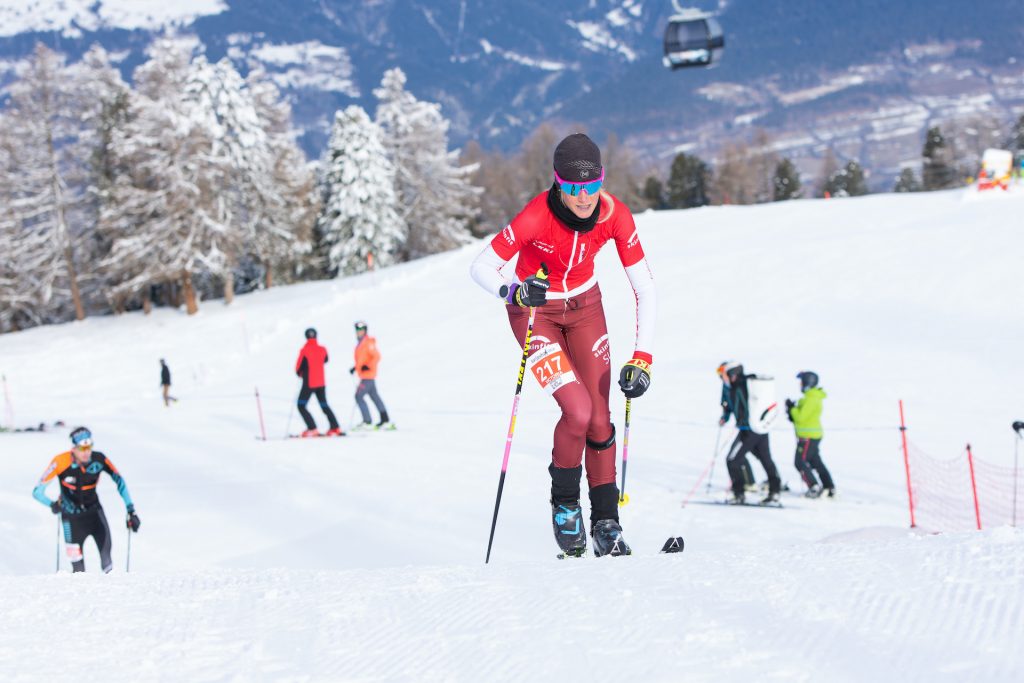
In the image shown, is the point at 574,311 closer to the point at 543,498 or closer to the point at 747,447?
the point at 543,498

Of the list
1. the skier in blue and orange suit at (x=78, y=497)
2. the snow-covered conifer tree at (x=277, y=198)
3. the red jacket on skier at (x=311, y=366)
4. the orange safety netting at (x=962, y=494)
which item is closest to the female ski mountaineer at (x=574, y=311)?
the skier in blue and orange suit at (x=78, y=497)

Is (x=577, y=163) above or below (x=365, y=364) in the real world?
above

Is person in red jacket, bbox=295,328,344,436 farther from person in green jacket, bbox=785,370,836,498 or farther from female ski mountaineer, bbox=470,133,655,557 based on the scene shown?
female ski mountaineer, bbox=470,133,655,557

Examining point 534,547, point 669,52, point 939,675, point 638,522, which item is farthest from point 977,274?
point 939,675

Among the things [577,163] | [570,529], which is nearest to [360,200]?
[570,529]

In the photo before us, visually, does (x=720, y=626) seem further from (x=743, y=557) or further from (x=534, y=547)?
(x=534, y=547)

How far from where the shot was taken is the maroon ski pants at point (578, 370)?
5.09m

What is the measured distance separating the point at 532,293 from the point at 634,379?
774 mm

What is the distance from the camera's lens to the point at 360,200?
162 ft

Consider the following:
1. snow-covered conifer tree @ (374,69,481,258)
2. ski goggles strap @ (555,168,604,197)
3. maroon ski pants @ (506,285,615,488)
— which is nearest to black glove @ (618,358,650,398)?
maroon ski pants @ (506,285,615,488)

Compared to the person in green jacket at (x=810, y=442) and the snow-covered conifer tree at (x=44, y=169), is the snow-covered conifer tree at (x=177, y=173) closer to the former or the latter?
the snow-covered conifer tree at (x=44, y=169)

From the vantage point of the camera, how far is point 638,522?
9.09 m

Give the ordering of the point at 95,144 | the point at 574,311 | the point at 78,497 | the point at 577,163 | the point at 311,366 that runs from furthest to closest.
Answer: the point at 95,144 < the point at 311,366 < the point at 78,497 < the point at 574,311 < the point at 577,163

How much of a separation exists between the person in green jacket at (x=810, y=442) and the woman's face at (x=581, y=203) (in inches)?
243
